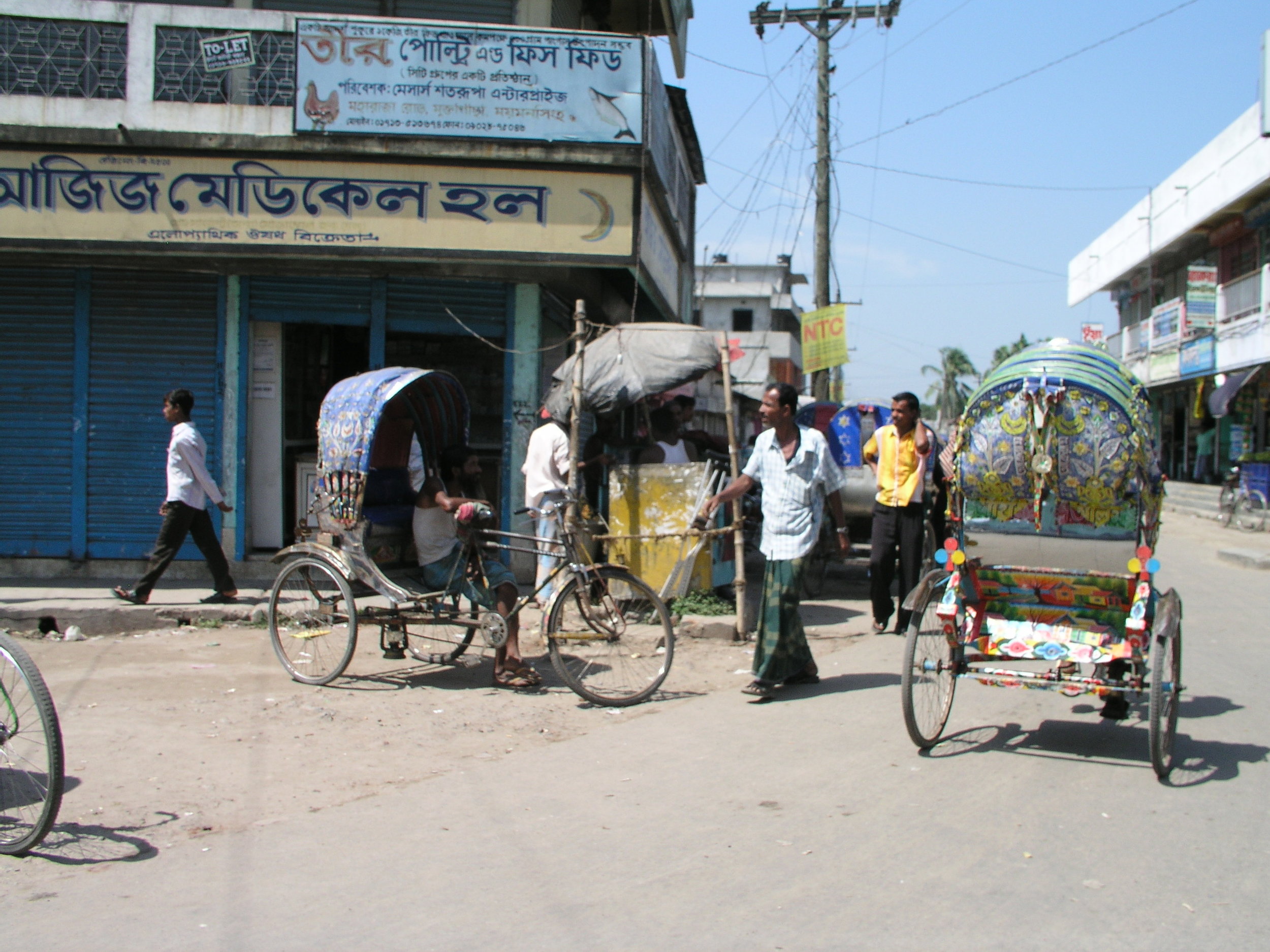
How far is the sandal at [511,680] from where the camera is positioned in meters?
6.57

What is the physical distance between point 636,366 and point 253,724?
4042 millimetres

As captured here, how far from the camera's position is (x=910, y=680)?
4898mm

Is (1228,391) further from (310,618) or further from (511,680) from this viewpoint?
(310,618)

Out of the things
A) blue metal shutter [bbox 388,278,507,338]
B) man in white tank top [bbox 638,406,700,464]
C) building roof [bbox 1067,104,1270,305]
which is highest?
building roof [bbox 1067,104,1270,305]

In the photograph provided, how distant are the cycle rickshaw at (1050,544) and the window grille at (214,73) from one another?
7.62 m

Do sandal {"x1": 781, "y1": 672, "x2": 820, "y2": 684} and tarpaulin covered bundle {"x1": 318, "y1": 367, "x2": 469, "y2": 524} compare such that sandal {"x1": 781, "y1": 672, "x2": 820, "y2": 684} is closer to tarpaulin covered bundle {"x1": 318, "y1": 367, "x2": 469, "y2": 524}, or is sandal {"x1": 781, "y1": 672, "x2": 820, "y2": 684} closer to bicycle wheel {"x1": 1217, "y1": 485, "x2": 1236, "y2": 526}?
tarpaulin covered bundle {"x1": 318, "y1": 367, "x2": 469, "y2": 524}

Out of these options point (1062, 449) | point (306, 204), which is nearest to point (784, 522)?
point (1062, 449)

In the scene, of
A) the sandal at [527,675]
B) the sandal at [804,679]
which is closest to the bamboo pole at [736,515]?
the sandal at [804,679]

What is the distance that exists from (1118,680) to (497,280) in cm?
689

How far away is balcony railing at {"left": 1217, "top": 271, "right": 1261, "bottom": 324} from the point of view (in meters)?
23.2

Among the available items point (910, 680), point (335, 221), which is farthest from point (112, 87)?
point (910, 680)

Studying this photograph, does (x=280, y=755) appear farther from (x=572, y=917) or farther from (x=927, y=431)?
(x=927, y=431)

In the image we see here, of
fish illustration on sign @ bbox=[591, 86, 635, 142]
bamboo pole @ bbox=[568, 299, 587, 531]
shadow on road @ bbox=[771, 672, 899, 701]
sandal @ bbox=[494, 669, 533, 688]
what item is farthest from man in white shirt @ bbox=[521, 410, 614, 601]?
fish illustration on sign @ bbox=[591, 86, 635, 142]

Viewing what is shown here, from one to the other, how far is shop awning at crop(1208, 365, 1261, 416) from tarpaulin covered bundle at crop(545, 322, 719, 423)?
19316 millimetres
